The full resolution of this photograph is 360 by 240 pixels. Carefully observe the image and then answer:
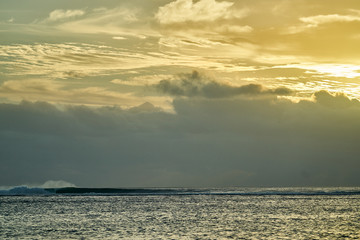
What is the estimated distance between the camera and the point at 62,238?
150 feet

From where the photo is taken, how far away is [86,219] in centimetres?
6525

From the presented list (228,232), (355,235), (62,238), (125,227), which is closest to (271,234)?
(228,232)

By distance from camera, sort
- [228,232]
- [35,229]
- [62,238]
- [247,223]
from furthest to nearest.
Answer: [247,223] → [35,229] → [228,232] → [62,238]

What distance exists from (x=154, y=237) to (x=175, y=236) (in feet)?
7.09

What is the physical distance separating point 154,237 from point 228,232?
8.64 meters

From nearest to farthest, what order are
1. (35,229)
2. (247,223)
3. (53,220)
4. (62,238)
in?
(62,238)
(35,229)
(247,223)
(53,220)

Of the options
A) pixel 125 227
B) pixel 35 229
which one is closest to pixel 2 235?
pixel 35 229

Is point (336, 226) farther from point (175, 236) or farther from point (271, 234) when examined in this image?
point (175, 236)

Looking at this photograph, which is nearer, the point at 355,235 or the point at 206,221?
the point at 355,235

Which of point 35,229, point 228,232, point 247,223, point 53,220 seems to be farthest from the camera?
point 53,220

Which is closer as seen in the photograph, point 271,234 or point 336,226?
point 271,234

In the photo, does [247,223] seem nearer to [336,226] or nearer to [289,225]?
[289,225]

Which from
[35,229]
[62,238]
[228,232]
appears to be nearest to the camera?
[62,238]

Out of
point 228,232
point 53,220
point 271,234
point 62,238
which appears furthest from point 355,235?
point 53,220
